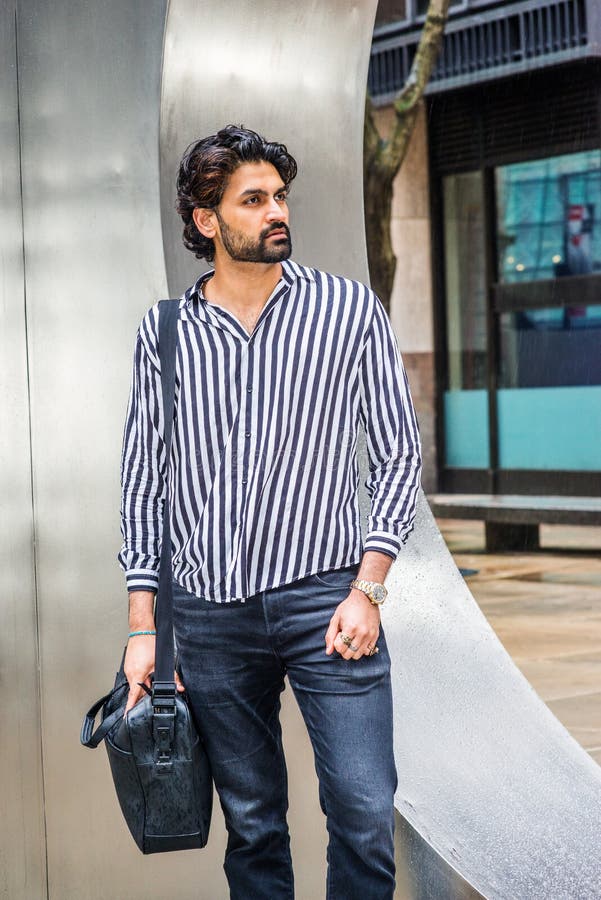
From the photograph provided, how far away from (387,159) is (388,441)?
8.99 metres

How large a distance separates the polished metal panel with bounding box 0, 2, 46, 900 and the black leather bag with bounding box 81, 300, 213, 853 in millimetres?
1081

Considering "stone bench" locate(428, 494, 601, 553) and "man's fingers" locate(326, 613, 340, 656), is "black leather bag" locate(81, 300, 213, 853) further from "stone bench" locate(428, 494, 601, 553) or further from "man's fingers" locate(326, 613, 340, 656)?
"stone bench" locate(428, 494, 601, 553)

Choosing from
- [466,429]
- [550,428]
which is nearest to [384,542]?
[550,428]

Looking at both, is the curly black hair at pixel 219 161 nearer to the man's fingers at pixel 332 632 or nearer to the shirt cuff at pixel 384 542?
the shirt cuff at pixel 384 542

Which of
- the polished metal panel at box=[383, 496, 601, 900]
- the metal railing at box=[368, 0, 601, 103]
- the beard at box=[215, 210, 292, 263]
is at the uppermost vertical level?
the metal railing at box=[368, 0, 601, 103]

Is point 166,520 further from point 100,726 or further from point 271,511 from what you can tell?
point 100,726

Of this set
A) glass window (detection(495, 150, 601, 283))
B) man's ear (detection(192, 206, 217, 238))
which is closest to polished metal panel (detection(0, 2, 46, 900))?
man's ear (detection(192, 206, 217, 238))

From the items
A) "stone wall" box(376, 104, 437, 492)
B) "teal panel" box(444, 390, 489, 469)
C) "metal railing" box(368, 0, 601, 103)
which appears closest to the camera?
"metal railing" box(368, 0, 601, 103)

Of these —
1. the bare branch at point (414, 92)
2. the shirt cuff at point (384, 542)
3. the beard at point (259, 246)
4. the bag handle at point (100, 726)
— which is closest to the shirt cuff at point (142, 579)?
the bag handle at point (100, 726)

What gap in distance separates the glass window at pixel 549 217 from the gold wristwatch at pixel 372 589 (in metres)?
15.0

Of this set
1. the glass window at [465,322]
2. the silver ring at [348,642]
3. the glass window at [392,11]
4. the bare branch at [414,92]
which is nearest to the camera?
the silver ring at [348,642]

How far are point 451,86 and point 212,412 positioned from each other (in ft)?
50.6

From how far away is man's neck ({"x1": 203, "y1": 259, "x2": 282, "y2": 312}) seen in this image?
2.74 meters

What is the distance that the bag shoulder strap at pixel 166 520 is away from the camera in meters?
2.71
